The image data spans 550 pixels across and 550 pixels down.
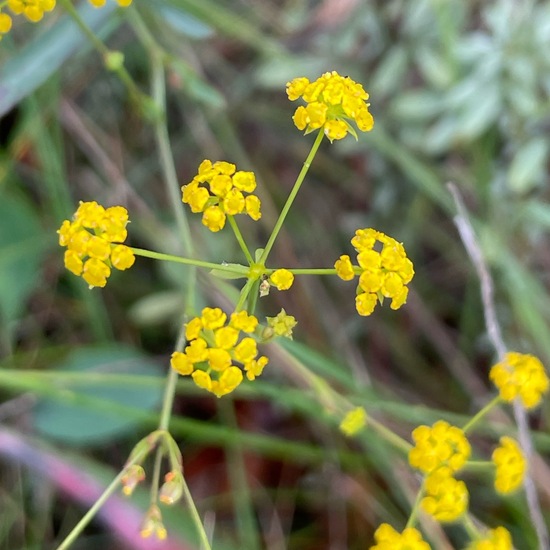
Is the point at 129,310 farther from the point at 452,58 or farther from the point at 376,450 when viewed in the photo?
the point at 452,58

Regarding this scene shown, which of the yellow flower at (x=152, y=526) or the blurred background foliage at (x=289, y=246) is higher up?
the blurred background foliage at (x=289, y=246)

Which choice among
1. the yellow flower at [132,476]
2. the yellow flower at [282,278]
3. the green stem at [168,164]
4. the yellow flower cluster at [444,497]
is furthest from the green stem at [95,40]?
the yellow flower cluster at [444,497]

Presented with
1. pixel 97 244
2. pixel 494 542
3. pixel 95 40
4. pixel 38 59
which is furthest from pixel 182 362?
pixel 38 59

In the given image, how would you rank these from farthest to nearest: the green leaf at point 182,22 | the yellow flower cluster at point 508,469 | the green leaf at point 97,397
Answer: the green leaf at point 97,397 → the green leaf at point 182,22 → the yellow flower cluster at point 508,469

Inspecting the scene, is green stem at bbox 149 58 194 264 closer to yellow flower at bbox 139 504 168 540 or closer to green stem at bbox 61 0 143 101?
green stem at bbox 61 0 143 101

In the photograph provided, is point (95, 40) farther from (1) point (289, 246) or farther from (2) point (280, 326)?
(1) point (289, 246)

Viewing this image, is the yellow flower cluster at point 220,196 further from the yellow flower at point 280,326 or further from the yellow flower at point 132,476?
the yellow flower at point 132,476
